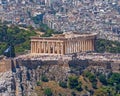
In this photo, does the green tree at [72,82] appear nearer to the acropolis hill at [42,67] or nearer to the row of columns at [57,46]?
the acropolis hill at [42,67]

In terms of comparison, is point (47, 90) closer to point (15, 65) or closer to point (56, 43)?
point (15, 65)

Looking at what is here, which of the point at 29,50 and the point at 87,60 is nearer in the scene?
the point at 87,60

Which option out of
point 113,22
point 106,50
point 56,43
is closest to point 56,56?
point 56,43

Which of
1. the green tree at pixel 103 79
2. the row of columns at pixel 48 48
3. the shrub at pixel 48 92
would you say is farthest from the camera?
the row of columns at pixel 48 48

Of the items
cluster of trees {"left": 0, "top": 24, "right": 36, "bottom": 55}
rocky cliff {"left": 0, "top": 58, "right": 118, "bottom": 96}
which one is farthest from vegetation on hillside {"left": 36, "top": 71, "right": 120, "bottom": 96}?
cluster of trees {"left": 0, "top": 24, "right": 36, "bottom": 55}

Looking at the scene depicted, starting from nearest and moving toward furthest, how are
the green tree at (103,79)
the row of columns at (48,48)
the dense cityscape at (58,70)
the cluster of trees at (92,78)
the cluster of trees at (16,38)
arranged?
the dense cityscape at (58,70) < the cluster of trees at (92,78) < the green tree at (103,79) < the row of columns at (48,48) < the cluster of trees at (16,38)

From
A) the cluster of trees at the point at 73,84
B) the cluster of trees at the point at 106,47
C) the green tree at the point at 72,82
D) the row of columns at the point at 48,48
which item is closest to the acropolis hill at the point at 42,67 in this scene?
the cluster of trees at the point at 73,84
